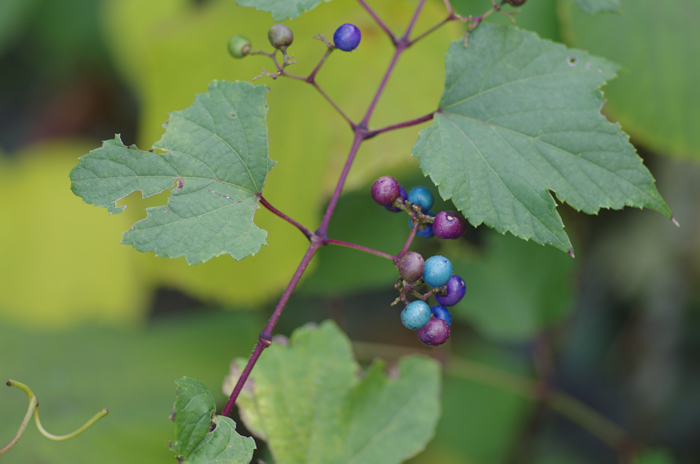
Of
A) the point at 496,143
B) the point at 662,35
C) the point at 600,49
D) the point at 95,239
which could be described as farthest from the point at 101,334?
the point at 662,35

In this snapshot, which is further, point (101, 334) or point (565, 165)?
point (101, 334)

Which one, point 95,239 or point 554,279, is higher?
point 554,279

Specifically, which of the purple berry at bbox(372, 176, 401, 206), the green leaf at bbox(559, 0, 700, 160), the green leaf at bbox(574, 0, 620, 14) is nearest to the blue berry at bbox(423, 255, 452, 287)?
the purple berry at bbox(372, 176, 401, 206)

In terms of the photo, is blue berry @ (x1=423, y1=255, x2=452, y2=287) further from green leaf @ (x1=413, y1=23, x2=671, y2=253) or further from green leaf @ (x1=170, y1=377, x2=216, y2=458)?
green leaf @ (x1=170, y1=377, x2=216, y2=458)

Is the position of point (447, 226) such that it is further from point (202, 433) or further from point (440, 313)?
point (202, 433)

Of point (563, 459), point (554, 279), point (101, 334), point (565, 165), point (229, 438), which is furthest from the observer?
point (563, 459)

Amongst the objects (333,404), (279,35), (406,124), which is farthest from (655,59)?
(333,404)

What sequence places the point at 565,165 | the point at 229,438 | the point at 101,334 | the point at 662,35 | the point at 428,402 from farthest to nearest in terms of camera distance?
the point at 101,334 < the point at 662,35 < the point at 428,402 < the point at 565,165 < the point at 229,438

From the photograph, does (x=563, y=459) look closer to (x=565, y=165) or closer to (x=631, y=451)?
(x=631, y=451)
